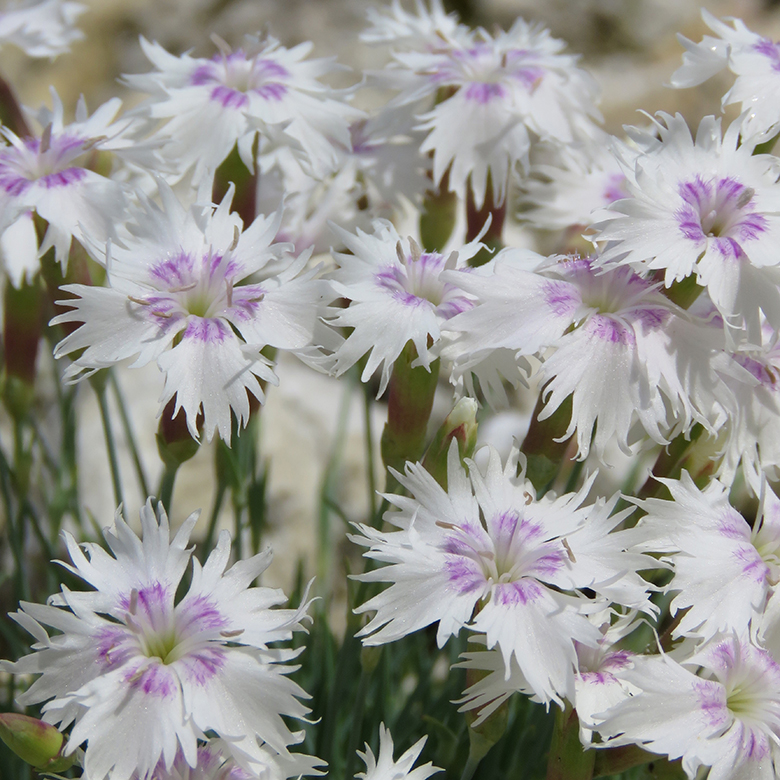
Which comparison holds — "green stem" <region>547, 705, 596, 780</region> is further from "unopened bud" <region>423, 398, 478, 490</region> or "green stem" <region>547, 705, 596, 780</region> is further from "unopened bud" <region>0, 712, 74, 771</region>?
"unopened bud" <region>0, 712, 74, 771</region>

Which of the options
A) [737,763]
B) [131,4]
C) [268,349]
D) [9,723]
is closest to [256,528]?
[268,349]

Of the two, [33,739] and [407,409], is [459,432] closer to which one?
[407,409]

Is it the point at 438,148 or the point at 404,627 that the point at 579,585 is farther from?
the point at 438,148

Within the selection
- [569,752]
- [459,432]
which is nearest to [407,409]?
[459,432]

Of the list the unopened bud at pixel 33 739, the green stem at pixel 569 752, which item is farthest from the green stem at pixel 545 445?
the unopened bud at pixel 33 739

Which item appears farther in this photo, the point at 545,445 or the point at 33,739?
the point at 545,445

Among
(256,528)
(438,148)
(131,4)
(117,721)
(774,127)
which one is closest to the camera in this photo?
(117,721)

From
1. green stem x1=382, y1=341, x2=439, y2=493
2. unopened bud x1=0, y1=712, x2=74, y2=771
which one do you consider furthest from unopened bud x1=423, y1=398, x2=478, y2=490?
unopened bud x1=0, y1=712, x2=74, y2=771

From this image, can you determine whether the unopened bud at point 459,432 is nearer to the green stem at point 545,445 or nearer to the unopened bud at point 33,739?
the green stem at point 545,445
